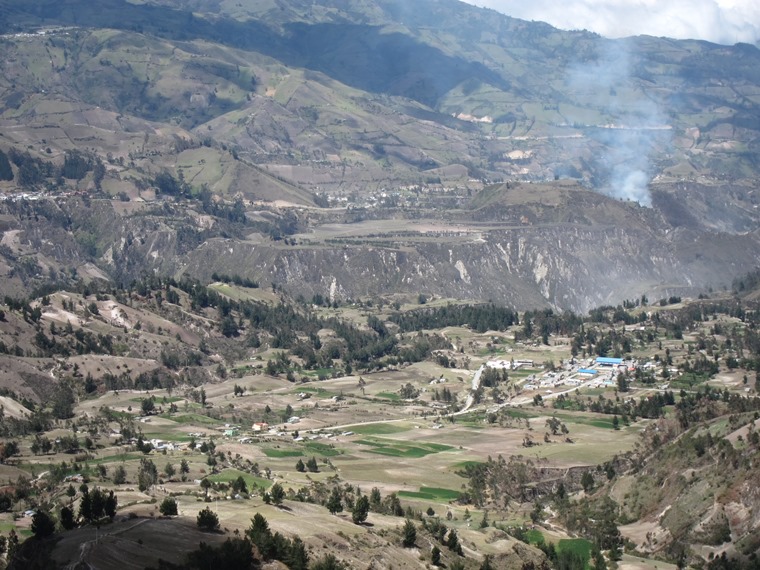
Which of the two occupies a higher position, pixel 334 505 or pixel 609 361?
pixel 334 505

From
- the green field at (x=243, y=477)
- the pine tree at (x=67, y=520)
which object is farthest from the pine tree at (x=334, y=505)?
the pine tree at (x=67, y=520)

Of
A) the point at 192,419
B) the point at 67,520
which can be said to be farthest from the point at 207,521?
the point at 192,419

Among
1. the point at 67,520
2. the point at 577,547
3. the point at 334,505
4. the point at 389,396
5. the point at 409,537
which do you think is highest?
the point at 67,520

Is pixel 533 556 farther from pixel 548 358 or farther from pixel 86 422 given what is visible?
pixel 548 358

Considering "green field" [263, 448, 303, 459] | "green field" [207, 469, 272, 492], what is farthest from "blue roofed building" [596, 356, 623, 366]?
"green field" [207, 469, 272, 492]

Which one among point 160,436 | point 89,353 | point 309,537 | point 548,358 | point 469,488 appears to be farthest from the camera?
point 548,358

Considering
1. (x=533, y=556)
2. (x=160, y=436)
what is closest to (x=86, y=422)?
(x=160, y=436)

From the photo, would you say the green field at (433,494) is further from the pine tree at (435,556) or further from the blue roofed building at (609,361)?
the blue roofed building at (609,361)

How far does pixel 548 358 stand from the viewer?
653 feet

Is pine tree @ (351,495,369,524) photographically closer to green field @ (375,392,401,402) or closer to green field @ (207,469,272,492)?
green field @ (207,469,272,492)

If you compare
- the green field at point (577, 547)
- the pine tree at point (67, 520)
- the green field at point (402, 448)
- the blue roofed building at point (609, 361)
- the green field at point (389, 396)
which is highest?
the pine tree at point (67, 520)

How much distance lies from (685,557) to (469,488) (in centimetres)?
2843

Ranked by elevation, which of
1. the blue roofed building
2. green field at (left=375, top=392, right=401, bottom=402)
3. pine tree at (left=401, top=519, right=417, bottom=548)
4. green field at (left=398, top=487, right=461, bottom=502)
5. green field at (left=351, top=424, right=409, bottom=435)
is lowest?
green field at (left=375, top=392, right=401, bottom=402)

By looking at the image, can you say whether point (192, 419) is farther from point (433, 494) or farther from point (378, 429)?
point (433, 494)
